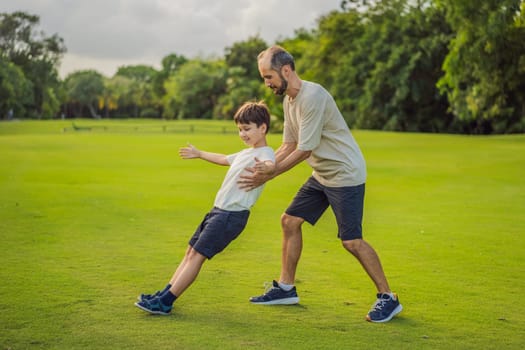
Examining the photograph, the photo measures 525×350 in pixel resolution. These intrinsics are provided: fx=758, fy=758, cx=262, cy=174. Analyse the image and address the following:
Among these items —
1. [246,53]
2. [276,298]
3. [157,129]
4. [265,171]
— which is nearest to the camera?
[265,171]

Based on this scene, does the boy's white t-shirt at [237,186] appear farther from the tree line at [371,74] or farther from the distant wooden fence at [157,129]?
the distant wooden fence at [157,129]

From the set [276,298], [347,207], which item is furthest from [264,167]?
[276,298]

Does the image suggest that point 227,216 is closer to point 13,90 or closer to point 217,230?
point 217,230

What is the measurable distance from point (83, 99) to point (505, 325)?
126020 mm

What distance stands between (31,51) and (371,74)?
5098 centimetres

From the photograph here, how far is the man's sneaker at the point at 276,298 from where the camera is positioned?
6.29 metres

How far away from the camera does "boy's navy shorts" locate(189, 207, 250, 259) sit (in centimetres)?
580

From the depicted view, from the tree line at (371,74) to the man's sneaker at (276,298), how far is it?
16.2 m

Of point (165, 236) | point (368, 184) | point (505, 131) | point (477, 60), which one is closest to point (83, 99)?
point (505, 131)

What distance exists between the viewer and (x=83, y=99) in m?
127

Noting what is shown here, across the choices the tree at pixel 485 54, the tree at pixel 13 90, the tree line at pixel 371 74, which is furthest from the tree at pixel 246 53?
the tree at pixel 485 54

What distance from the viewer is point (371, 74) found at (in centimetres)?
6050

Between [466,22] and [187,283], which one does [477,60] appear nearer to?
[466,22]

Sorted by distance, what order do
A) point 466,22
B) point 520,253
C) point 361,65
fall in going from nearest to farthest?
1. point 520,253
2. point 466,22
3. point 361,65
